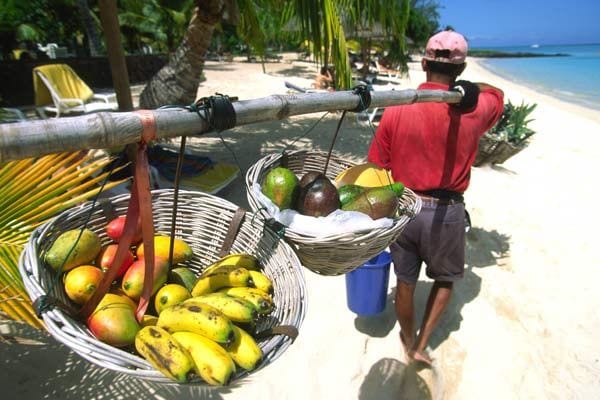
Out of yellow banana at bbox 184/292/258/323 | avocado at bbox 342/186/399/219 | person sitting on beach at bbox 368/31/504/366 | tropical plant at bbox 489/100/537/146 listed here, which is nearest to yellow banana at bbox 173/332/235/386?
yellow banana at bbox 184/292/258/323

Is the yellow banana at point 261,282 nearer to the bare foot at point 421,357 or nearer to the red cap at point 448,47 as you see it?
the red cap at point 448,47

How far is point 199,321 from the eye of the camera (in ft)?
3.29

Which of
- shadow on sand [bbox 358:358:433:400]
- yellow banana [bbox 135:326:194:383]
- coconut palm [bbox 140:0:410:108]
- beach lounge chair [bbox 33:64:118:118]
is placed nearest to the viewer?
yellow banana [bbox 135:326:194:383]

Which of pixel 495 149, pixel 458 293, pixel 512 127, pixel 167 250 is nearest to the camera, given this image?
pixel 167 250

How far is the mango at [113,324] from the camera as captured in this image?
102 cm

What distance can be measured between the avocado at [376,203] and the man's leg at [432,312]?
132cm

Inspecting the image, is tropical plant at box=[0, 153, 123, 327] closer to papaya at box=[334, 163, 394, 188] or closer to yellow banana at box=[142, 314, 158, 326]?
yellow banana at box=[142, 314, 158, 326]

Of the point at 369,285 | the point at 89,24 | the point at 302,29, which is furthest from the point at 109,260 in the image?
the point at 89,24

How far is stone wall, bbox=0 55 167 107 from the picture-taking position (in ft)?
35.1

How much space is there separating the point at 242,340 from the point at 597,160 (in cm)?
812

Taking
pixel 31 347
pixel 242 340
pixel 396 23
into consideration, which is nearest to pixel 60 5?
pixel 396 23

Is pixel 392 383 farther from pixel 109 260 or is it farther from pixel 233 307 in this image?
pixel 109 260

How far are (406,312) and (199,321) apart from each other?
1.81 m

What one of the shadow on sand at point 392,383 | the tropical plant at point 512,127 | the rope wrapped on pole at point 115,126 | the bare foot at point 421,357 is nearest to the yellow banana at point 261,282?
the rope wrapped on pole at point 115,126
